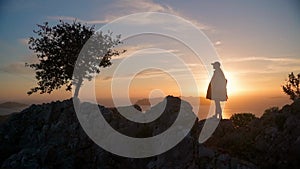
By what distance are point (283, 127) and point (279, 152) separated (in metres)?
2.82

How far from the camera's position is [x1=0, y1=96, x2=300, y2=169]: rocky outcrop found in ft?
71.1

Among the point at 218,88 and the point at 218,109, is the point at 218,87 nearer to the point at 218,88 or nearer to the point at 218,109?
the point at 218,88

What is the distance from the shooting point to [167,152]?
73.3 feet

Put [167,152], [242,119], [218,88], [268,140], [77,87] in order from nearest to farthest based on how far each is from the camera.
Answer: [167,152] < [268,140] < [218,88] < [242,119] < [77,87]

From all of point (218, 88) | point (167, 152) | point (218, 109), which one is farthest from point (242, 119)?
point (167, 152)

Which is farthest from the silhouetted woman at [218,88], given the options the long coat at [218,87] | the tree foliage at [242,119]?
the tree foliage at [242,119]

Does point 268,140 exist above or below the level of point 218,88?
below

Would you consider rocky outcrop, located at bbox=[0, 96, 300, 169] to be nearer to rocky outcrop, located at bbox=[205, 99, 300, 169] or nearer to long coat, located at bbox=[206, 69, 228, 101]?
rocky outcrop, located at bbox=[205, 99, 300, 169]

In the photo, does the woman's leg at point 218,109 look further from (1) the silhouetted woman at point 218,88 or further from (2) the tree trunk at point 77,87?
(2) the tree trunk at point 77,87

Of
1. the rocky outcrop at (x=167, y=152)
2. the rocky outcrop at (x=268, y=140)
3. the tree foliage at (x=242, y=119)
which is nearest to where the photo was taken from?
the rocky outcrop at (x=167, y=152)

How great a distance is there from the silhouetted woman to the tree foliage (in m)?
4.53

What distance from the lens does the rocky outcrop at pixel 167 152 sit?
853 inches

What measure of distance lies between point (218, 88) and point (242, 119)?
672 centimetres

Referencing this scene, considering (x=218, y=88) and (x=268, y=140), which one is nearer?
(x=268, y=140)
